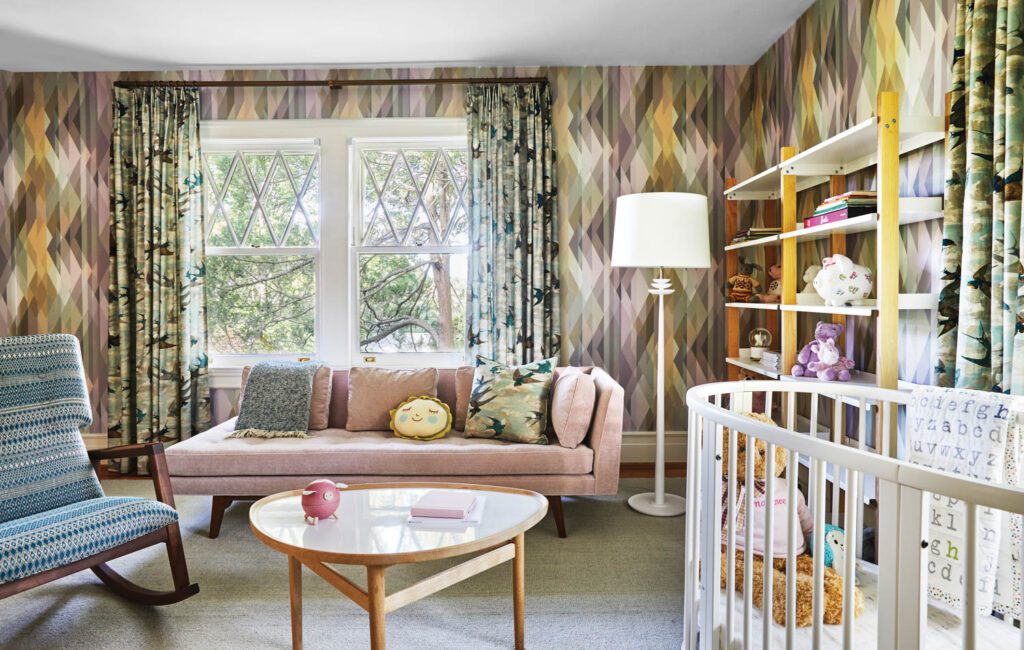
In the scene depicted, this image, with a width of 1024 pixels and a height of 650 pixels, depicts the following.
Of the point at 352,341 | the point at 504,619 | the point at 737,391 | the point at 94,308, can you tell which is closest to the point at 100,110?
the point at 94,308

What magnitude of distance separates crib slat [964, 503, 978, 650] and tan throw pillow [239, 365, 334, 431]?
289cm

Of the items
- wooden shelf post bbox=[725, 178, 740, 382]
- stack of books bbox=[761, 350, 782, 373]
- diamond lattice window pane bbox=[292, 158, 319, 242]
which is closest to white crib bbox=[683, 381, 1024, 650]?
stack of books bbox=[761, 350, 782, 373]

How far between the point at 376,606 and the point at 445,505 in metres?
0.40

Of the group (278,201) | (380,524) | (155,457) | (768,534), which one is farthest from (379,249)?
(768,534)

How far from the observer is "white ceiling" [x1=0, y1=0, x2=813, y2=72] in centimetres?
308

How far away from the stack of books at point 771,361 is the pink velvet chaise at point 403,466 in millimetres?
854

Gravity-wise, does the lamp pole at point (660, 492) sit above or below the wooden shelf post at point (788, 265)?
below

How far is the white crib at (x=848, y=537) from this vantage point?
3.01ft

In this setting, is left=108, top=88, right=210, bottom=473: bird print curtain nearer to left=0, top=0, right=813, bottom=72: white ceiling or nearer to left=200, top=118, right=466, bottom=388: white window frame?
left=200, top=118, right=466, bottom=388: white window frame

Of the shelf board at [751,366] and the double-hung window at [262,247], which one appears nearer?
the shelf board at [751,366]

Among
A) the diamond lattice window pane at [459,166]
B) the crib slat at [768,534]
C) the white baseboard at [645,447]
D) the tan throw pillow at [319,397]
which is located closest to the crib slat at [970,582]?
the crib slat at [768,534]

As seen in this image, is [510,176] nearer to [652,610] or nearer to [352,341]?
[352,341]

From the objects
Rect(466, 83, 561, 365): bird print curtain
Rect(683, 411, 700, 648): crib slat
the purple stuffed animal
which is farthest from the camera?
Rect(466, 83, 561, 365): bird print curtain

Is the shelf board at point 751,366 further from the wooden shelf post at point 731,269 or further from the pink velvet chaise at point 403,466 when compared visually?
the pink velvet chaise at point 403,466
